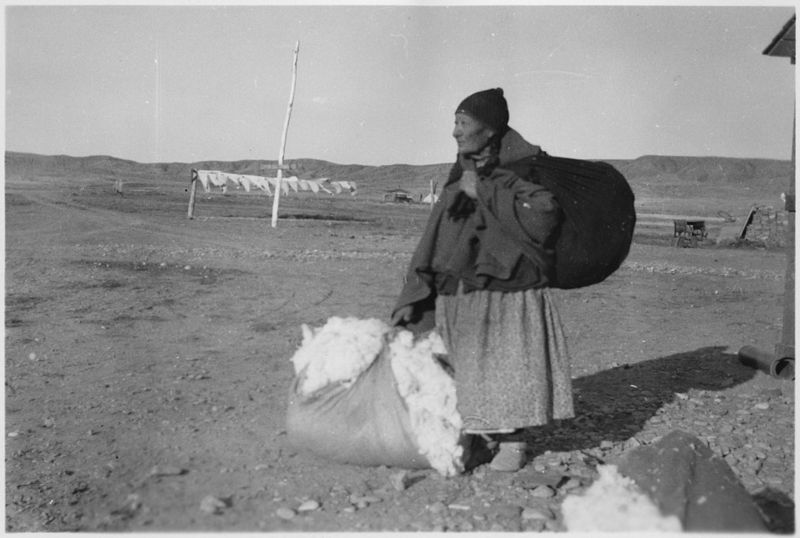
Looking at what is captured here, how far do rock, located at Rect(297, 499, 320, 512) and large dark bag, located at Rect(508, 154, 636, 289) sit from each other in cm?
134

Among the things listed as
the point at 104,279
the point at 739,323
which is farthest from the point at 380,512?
the point at 104,279

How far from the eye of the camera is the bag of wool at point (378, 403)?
3080 millimetres

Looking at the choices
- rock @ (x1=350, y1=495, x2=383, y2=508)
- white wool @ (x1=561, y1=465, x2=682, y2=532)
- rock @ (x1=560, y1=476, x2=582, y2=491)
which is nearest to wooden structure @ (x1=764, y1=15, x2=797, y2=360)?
rock @ (x1=560, y1=476, x2=582, y2=491)

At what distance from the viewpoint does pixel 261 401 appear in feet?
13.6

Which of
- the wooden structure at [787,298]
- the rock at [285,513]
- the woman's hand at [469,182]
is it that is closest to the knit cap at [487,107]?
the woman's hand at [469,182]

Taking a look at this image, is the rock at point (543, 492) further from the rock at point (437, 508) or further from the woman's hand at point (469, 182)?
the woman's hand at point (469, 182)

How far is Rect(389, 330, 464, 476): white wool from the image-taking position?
306 cm

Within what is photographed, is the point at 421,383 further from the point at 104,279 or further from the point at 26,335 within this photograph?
the point at 104,279

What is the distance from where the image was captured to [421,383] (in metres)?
3.13

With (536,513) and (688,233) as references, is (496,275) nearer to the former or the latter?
(536,513)

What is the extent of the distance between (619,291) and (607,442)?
538 cm

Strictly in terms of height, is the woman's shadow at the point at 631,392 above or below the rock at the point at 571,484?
above

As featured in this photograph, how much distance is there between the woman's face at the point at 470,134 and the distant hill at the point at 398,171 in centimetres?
3994

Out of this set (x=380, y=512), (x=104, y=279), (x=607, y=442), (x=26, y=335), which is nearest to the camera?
(x=380, y=512)
